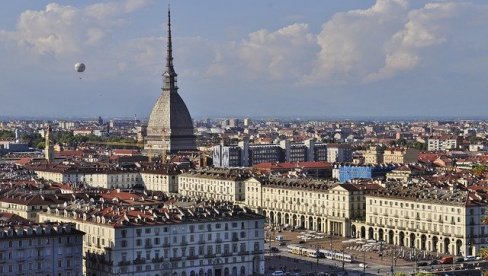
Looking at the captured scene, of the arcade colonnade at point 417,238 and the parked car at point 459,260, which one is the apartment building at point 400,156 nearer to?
the arcade colonnade at point 417,238

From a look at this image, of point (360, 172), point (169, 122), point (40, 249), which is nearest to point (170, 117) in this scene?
point (169, 122)

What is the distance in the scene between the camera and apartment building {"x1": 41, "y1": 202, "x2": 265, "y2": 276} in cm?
5838

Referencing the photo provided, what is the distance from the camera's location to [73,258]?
57344 mm

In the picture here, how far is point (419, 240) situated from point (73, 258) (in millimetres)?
30886

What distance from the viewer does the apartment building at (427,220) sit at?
73.9 meters

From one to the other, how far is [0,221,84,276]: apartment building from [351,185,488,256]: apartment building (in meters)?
29.6

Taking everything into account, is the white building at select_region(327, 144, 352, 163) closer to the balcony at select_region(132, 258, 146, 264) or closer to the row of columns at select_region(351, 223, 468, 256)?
the row of columns at select_region(351, 223, 468, 256)

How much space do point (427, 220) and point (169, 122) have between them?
9400cm

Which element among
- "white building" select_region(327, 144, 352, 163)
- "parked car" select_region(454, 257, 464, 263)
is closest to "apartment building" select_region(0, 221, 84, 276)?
"parked car" select_region(454, 257, 464, 263)

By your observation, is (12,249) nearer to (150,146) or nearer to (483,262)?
(483,262)

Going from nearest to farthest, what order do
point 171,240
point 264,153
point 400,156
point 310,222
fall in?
point 171,240, point 310,222, point 400,156, point 264,153

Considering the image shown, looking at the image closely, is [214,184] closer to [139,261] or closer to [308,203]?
[308,203]

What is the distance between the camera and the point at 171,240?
60.1 meters

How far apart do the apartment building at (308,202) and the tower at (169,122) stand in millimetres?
66921
